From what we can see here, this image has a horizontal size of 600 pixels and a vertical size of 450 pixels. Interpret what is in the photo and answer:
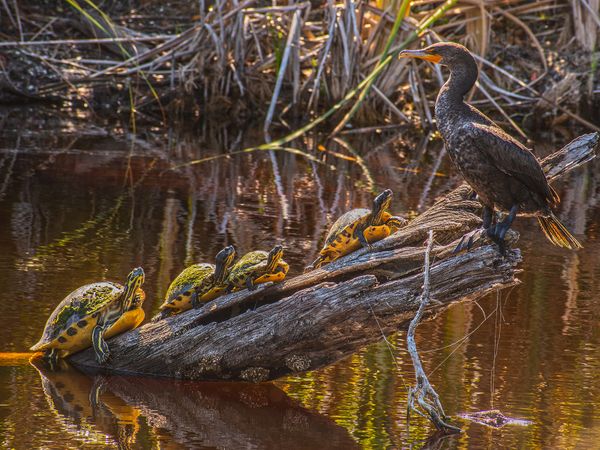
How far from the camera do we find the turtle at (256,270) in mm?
5035

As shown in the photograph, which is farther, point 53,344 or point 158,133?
point 158,133

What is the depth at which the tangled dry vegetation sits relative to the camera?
12602 millimetres

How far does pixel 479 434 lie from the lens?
4.42 meters

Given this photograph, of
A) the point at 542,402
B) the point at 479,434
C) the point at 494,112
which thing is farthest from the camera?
the point at 494,112

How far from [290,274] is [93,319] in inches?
76.1

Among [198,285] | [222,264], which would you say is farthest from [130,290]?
[222,264]

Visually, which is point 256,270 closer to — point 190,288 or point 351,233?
point 190,288

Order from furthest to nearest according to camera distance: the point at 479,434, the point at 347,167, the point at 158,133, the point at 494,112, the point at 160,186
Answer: the point at 494,112 → the point at 158,133 → the point at 347,167 → the point at 160,186 → the point at 479,434

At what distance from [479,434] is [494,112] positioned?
9915 mm

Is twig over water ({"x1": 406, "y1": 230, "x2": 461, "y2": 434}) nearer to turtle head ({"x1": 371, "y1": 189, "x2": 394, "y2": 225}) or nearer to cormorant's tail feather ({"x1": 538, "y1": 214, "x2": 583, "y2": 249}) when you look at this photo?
cormorant's tail feather ({"x1": 538, "y1": 214, "x2": 583, "y2": 249})

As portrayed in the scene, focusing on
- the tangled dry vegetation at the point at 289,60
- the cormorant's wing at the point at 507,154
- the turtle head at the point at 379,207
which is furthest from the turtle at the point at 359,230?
the tangled dry vegetation at the point at 289,60

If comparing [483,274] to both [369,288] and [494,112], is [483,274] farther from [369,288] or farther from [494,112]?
[494,112]

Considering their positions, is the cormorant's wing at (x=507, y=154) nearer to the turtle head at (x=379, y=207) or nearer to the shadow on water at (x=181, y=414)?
the turtle head at (x=379, y=207)

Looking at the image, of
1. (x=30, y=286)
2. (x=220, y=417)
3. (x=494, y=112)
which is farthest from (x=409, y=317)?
(x=494, y=112)
